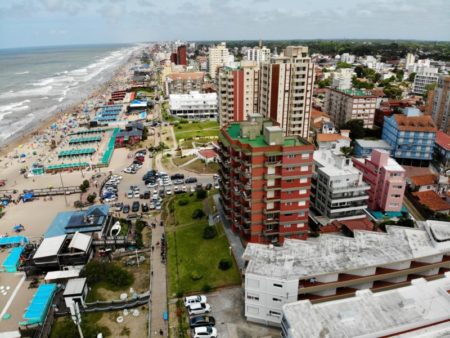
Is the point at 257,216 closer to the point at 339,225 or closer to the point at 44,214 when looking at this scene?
the point at 339,225

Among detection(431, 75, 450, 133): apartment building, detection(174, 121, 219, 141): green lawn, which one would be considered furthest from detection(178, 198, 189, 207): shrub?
detection(431, 75, 450, 133): apartment building

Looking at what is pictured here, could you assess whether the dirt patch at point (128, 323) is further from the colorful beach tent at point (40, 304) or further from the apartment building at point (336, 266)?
the apartment building at point (336, 266)

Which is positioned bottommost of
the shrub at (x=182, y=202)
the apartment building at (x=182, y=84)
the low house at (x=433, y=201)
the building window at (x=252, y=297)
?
the shrub at (x=182, y=202)

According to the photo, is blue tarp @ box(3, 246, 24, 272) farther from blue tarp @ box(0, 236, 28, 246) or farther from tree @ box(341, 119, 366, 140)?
tree @ box(341, 119, 366, 140)

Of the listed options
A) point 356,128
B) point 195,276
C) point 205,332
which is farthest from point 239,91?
point 205,332

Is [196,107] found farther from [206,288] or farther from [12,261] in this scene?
[206,288]

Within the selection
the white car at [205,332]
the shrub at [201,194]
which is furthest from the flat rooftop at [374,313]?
the shrub at [201,194]
